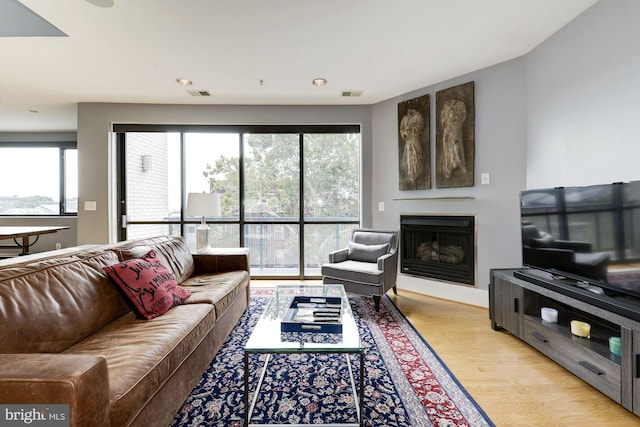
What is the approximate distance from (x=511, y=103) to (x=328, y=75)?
6.33 feet

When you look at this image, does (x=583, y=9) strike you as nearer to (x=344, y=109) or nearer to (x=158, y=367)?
(x=344, y=109)

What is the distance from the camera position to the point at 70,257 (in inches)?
69.7

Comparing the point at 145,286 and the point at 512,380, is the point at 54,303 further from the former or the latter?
the point at 512,380

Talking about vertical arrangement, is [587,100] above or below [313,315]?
above

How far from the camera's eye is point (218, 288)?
236cm

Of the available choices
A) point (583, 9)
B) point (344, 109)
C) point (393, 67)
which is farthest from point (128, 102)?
point (583, 9)

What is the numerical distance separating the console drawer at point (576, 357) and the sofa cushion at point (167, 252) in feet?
9.35

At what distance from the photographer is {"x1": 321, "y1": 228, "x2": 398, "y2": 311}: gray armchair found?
9.83 ft

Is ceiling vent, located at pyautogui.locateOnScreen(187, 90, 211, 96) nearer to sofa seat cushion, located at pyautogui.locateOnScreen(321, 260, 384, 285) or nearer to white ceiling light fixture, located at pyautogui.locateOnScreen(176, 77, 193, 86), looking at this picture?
white ceiling light fixture, located at pyautogui.locateOnScreen(176, 77, 193, 86)

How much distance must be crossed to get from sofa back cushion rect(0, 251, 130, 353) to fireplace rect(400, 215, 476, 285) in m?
3.10

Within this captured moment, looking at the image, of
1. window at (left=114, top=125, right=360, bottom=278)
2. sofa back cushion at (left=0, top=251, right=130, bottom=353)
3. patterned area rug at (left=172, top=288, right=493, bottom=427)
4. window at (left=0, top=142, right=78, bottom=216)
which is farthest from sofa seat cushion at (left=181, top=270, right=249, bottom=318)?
window at (left=0, top=142, right=78, bottom=216)

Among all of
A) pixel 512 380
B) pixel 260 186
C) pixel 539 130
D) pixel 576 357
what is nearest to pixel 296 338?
pixel 512 380

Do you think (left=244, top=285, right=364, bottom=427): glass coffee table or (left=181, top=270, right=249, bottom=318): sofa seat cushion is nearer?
(left=244, top=285, right=364, bottom=427): glass coffee table

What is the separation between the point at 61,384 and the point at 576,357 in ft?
8.46
